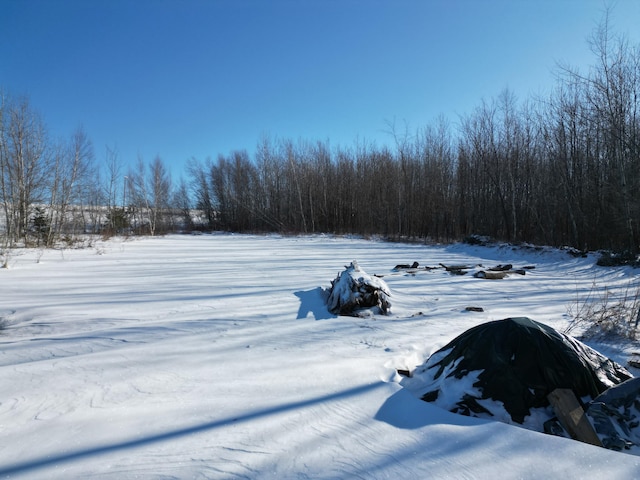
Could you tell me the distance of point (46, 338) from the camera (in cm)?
369

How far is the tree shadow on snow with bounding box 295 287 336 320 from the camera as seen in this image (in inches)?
195

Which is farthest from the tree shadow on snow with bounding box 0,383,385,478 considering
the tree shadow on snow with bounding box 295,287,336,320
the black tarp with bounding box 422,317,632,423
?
the tree shadow on snow with bounding box 295,287,336,320

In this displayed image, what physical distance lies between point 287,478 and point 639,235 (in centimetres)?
1446

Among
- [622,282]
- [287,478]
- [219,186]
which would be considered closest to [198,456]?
[287,478]

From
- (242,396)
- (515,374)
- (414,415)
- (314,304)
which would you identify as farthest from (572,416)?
(314,304)

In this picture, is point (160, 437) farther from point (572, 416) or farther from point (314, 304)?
point (314, 304)

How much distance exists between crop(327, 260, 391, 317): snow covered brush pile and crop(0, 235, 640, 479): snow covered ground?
27cm

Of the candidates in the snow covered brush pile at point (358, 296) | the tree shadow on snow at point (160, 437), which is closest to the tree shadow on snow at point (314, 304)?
the snow covered brush pile at point (358, 296)

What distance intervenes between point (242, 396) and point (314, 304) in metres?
3.16

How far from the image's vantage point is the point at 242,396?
2.43m

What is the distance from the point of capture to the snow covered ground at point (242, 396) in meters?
1.66

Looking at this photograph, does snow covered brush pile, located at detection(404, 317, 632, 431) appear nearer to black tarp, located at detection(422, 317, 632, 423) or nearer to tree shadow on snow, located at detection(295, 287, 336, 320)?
black tarp, located at detection(422, 317, 632, 423)

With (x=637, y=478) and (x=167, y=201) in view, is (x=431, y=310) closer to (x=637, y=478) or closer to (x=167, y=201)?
(x=637, y=478)

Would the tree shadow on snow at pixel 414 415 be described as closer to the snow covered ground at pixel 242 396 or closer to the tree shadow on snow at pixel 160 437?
the snow covered ground at pixel 242 396
